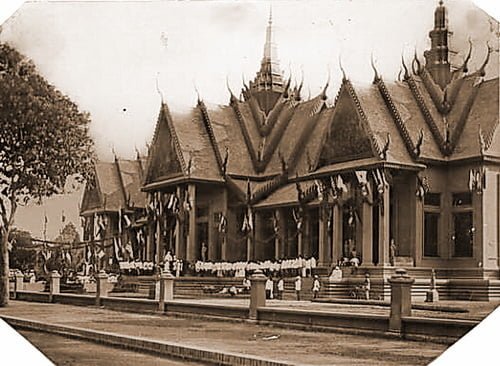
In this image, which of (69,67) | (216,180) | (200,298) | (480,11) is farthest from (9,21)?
(480,11)

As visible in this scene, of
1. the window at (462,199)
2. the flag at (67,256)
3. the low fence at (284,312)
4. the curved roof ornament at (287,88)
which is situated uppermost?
the curved roof ornament at (287,88)

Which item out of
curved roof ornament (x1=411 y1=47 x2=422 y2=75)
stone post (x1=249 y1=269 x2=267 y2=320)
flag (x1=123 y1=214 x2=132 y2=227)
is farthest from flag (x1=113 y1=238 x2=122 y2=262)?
curved roof ornament (x1=411 y1=47 x2=422 y2=75)

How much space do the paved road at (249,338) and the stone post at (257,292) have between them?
0.12 meters

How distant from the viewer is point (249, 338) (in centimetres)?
574

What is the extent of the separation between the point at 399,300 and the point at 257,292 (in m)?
1.08

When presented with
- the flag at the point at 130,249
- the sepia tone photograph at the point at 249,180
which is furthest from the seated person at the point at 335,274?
the flag at the point at 130,249

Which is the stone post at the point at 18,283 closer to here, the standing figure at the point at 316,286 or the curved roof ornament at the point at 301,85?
the standing figure at the point at 316,286

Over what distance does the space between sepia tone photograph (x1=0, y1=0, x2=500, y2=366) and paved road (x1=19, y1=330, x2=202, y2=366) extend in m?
0.01

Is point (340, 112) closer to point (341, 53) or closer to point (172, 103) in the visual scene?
point (341, 53)

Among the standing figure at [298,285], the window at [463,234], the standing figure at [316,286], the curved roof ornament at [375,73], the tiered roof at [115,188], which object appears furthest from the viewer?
the tiered roof at [115,188]

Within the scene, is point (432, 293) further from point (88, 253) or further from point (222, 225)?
point (88, 253)

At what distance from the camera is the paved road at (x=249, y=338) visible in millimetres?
5109

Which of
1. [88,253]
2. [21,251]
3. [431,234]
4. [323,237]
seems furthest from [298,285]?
[21,251]

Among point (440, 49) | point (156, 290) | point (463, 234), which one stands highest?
point (440, 49)
